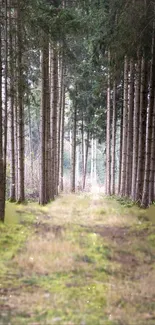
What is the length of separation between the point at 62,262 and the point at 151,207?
5.09 m

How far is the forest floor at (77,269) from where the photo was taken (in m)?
4.72

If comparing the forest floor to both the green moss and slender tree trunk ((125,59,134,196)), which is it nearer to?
the green moss

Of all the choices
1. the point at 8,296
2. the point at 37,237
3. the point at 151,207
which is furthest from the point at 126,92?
the point at 8,296

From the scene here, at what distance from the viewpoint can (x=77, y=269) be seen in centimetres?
644

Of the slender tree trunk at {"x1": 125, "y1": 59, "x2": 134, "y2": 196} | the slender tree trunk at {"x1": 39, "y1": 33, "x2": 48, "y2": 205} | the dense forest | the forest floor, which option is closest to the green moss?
the forest floor

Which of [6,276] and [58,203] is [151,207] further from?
[6,276]

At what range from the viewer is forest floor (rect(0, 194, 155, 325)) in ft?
15.5

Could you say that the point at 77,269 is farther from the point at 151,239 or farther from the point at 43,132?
the point at 43,132

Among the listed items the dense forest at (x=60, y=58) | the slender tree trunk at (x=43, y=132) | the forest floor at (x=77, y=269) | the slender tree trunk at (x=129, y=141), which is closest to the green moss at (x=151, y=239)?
the forest floor at (x=77, y=269)

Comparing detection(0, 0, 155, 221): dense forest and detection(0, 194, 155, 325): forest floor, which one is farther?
detection(0, 0, 155, 221): dense forest

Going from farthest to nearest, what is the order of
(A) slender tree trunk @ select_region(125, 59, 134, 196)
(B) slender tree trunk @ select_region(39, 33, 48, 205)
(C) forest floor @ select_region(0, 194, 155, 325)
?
(A) slender tree trunk @ select_region(125, 59, 134, 196)
(B) slender tree trunk @ select_region(39, 33, 48, 205)
(C) forest floor @ select_region(0, 194, 155, 325)

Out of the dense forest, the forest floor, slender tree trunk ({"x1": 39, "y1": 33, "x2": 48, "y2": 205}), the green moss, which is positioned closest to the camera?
the forest floor

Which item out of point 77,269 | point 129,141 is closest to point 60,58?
point 129,141

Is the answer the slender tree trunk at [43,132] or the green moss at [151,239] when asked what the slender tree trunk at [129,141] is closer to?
the slender tree trunk at [43,132]
